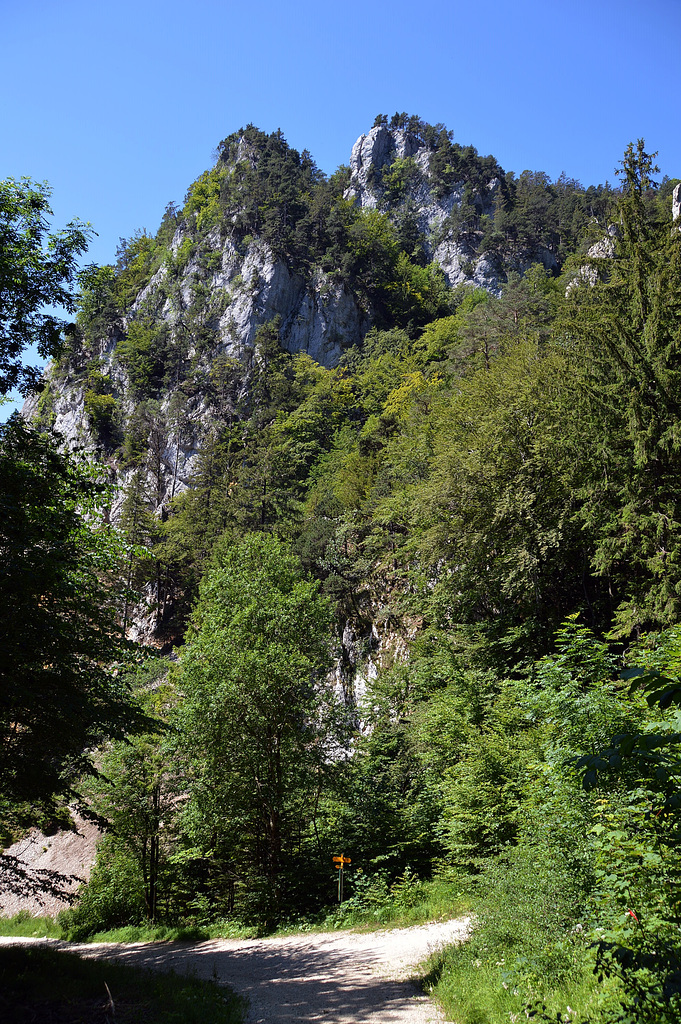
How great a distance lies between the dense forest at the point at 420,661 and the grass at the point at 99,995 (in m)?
1.95

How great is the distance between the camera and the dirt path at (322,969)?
21.5ft

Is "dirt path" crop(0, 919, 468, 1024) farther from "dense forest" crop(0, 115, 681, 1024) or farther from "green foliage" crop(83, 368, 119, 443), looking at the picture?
"green foliage" crop(83, 368, 119, 443)

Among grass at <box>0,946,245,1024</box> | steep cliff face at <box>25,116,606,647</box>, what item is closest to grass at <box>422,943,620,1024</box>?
grass at <box>0,946,245,1024</box>

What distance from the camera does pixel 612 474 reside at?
552 inches

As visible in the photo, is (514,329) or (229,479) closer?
(514,329)

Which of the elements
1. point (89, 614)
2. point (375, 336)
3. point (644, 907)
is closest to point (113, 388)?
point (375, 336)

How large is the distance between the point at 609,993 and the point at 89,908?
16.0 m

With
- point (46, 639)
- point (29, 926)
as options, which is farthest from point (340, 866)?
point (29, 926)

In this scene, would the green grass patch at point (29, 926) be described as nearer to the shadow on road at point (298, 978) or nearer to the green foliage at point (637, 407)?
the shadow on road at point (298, 978)

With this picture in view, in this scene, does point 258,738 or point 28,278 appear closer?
point 28,278

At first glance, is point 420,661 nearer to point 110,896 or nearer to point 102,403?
point 110,896

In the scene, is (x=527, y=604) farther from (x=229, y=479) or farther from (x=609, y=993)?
(x=229, y=479)

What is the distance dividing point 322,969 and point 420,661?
9.33 m

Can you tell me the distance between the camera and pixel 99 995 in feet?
22.3
